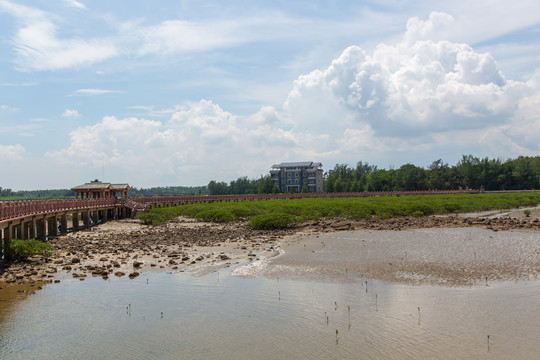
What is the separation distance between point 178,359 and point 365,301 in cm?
674

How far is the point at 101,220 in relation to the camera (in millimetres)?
47688

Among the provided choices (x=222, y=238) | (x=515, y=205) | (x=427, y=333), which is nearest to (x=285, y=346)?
(x=427, y=333)

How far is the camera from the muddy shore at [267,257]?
18.5 metres

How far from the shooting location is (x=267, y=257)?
75.7 ft

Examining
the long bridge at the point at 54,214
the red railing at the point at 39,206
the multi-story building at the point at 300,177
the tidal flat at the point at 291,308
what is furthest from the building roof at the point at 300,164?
the tidal flat at the point at 291,308

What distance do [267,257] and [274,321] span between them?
412 inches

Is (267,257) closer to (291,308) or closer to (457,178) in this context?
(291,308)

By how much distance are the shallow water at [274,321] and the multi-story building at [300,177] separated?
413ft

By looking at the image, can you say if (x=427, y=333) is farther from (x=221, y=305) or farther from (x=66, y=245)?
(x=66, y=245)

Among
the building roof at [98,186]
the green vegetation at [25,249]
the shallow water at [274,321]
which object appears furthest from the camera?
the building roof at [98,186]

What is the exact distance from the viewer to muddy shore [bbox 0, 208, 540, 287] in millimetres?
18484

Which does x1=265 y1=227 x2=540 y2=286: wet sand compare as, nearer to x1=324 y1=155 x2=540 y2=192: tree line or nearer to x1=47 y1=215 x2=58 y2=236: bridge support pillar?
x1=47 y1=215 x2=58 y2=236: bridge support pillar

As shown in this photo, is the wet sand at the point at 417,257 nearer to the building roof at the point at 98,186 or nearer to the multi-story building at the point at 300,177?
the building roof at the point at 98,186

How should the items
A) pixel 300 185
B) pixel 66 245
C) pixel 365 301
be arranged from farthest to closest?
pixel 300 185
pixel 66 245
pixel 365 301
